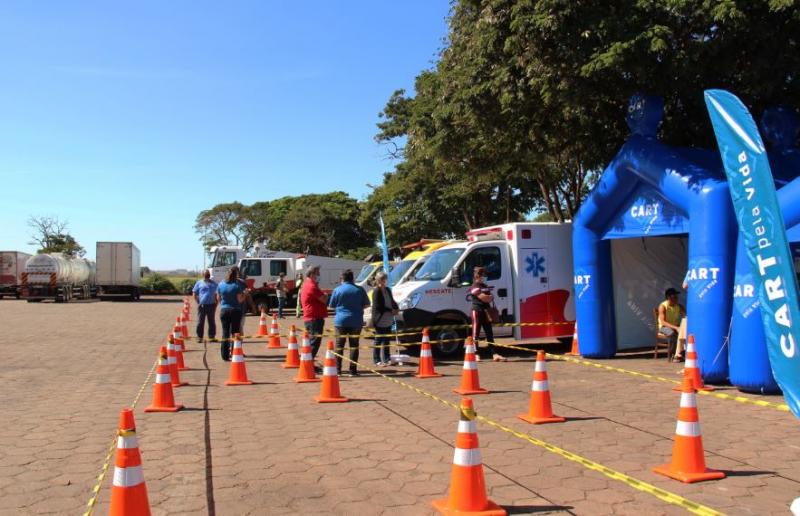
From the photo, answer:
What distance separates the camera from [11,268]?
143 feet

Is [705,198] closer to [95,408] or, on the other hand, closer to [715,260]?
[715,260]

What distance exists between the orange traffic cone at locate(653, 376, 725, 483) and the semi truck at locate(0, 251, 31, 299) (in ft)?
151

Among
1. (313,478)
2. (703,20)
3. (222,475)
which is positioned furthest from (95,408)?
(703,20)

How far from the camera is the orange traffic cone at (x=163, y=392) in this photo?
8.09 metres

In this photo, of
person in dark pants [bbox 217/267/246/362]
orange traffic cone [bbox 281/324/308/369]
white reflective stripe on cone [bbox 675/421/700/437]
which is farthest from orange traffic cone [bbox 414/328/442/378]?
white reflective stripe on cone [bbox 675/421/700/437]

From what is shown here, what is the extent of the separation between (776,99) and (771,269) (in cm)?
975

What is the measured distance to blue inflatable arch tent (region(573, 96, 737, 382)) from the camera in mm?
9555

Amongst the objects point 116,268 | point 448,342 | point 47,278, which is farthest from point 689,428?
point 47,278

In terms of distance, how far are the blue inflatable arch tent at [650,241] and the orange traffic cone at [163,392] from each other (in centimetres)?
730

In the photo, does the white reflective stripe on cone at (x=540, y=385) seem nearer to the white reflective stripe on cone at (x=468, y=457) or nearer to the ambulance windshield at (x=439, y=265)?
the white reflective stripe on cone at (x=468, y=457)

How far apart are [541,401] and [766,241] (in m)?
3.83

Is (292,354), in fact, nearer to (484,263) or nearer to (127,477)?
(484,263)

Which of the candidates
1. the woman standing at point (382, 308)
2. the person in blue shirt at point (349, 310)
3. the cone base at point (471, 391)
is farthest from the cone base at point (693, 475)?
the woman standing at point (382, 308)

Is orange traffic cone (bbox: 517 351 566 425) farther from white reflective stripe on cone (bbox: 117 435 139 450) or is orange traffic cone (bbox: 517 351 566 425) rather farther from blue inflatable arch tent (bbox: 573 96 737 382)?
white reflective stripe on cone (bbox: 117 435 139 450)
